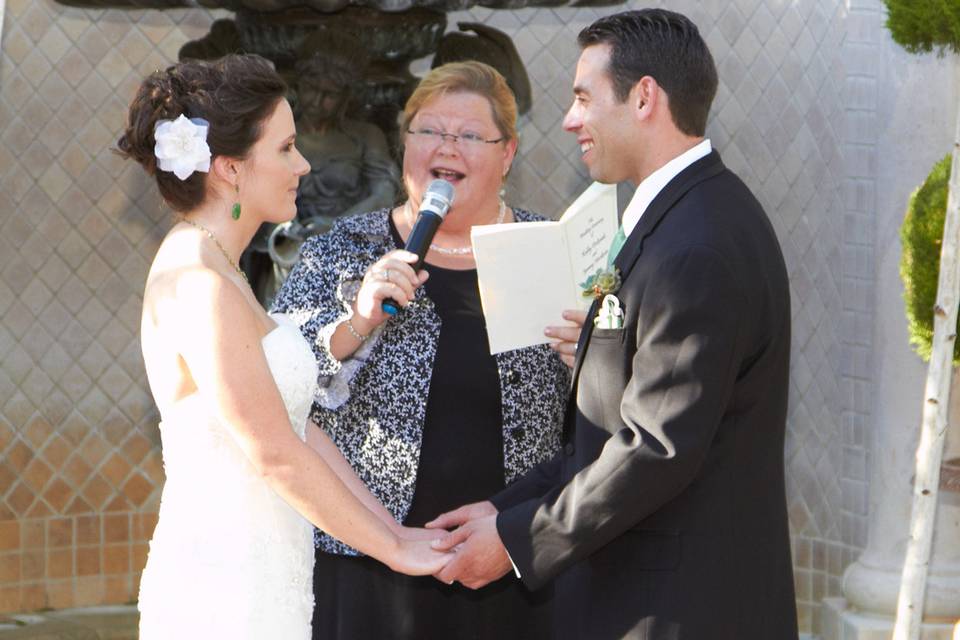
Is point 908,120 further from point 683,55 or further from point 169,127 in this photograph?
point 169,127

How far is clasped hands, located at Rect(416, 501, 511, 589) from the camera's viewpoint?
2727 millimetres

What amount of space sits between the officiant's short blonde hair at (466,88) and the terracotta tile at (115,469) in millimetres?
2720

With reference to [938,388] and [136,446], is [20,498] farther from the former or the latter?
[938,388]

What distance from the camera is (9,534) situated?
5551mm

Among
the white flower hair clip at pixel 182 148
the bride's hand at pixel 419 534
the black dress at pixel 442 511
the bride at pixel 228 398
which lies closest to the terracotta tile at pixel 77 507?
the black dress at pixel 442 511

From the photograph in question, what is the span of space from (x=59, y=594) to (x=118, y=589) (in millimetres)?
211

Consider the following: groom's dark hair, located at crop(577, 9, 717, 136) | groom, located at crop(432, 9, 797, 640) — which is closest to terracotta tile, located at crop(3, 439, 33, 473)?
groom, located at crop(432, 9, 797, 640)

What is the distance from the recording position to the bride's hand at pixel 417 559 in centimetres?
278

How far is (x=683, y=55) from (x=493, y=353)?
752 mm

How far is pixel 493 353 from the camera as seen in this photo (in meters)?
3.02

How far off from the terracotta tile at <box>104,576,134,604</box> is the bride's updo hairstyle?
328 centimetres

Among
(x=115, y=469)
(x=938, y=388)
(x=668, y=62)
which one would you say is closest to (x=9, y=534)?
(x=115, y=469)

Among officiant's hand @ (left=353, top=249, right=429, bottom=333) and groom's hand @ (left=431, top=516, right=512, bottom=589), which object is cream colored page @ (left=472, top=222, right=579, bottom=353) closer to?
officiant's hand @ (left=353, top=249, right=429, bottom=333)

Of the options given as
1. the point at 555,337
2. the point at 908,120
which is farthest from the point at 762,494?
the point at 908,120
